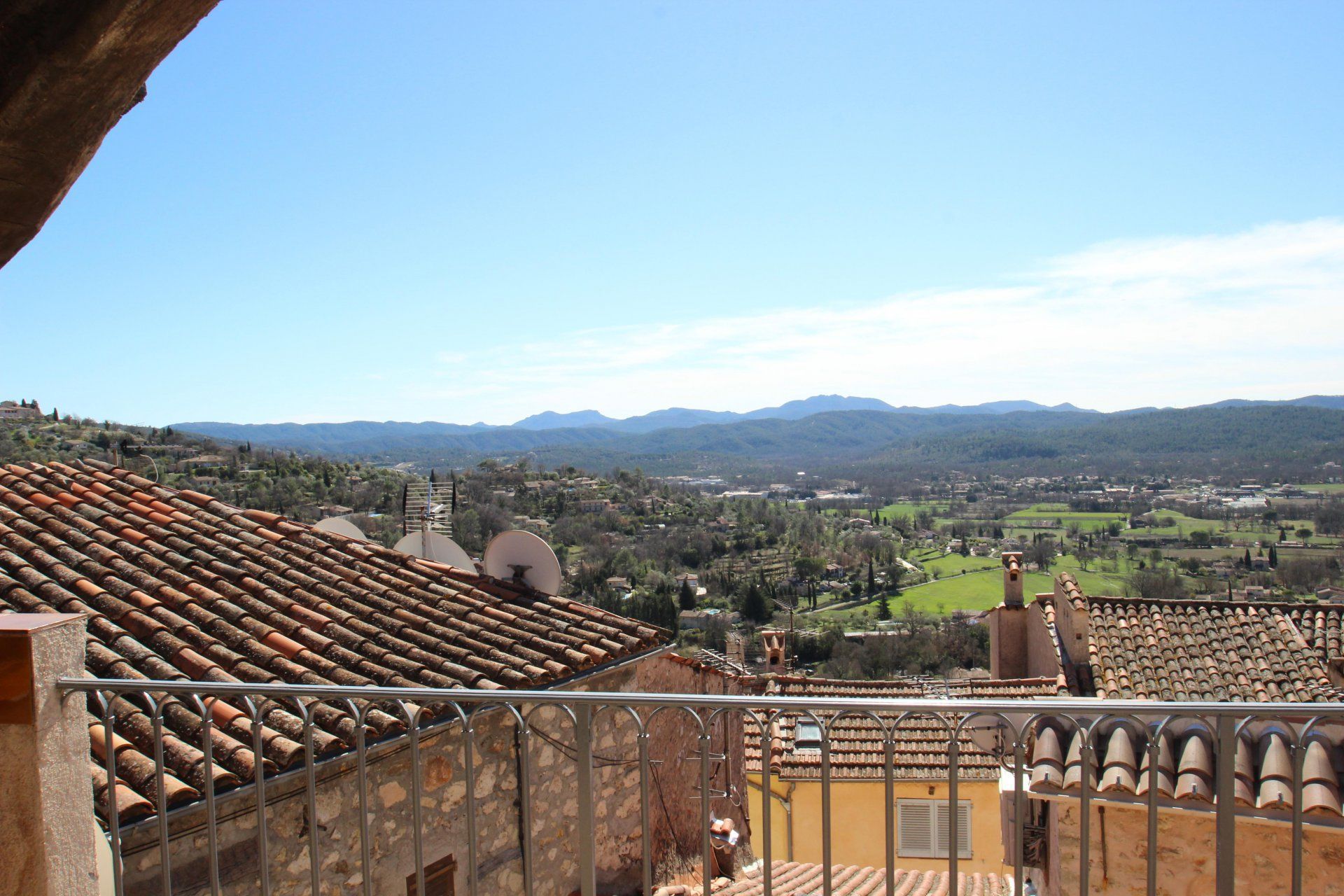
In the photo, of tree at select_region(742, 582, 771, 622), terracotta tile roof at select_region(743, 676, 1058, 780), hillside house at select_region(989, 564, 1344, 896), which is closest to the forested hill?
tree at select_region(742, 582, 771, 622)

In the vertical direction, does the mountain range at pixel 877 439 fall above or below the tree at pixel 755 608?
above

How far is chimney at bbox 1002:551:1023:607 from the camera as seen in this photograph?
13391mm

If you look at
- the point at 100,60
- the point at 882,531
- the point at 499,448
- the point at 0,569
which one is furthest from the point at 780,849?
the point at 499,448

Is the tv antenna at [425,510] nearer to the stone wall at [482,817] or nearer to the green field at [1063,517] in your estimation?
the stone wall at [482,817]

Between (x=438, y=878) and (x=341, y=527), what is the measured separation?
169 inches

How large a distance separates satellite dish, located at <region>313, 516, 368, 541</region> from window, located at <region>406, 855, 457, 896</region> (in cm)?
373

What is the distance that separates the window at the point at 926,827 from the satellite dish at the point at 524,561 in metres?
5.85

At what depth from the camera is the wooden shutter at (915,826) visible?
1087 centimetres

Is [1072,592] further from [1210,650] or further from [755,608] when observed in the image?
[755,608]

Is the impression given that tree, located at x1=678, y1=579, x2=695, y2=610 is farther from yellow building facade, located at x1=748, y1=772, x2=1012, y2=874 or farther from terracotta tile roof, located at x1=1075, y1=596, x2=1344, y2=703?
terracotta tile roof, located at x1=1075, y1=596, x2=1344, y2=703

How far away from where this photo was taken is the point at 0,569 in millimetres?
5359

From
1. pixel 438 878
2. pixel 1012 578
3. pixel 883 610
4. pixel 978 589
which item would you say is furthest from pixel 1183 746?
pixel 978 589

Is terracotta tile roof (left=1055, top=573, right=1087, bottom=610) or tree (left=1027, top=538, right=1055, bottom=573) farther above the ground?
terracotta tile roof (left=1055, top=573, right=1087, bottom=610)

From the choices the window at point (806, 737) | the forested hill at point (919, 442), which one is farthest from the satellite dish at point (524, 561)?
the forested hill at point (919, 442)
